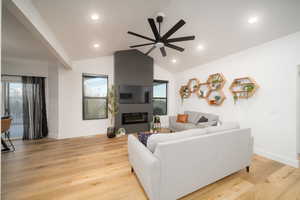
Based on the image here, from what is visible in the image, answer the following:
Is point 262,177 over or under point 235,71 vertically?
under

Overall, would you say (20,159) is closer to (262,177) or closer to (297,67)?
(262,177)

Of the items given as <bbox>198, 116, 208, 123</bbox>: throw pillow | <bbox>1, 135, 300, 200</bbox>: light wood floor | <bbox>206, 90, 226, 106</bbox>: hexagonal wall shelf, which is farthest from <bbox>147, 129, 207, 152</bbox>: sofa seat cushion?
<bbox>206, 90, 226, 106</bbox>: hexagonal wall shelf

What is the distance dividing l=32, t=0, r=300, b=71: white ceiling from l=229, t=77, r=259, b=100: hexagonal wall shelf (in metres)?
0.89

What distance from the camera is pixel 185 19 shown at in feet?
9.90

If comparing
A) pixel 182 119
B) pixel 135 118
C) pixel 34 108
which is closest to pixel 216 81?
pixel 182 119

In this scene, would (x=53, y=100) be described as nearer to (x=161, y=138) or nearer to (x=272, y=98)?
(x=161, y=138)

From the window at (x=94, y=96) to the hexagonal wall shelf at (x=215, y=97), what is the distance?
391 cm

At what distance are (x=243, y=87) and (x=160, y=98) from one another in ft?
11.3

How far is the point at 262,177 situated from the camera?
93.7 inches

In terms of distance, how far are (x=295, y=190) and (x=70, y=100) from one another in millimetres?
5859

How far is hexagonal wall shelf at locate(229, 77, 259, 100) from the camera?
336cm

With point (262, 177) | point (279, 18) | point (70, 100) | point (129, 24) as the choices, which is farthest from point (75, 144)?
point (279, 18)

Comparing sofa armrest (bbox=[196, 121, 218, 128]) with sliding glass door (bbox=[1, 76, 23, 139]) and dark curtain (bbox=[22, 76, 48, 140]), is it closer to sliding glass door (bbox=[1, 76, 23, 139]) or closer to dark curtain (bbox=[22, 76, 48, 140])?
dark curtain (bbox=[22, 76, 48, 140])

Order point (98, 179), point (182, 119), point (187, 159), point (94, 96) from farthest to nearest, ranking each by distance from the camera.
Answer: point (94, 96)
point (182, 119)
point (98, 179)
point (187, 159)
